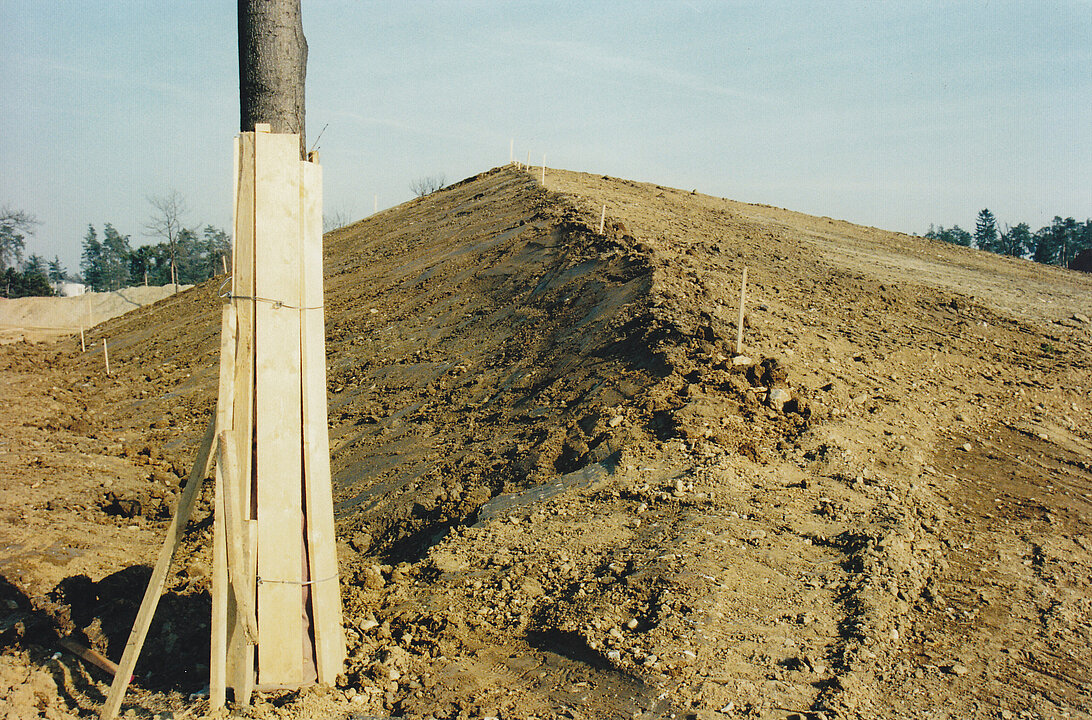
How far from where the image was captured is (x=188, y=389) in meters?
11.8

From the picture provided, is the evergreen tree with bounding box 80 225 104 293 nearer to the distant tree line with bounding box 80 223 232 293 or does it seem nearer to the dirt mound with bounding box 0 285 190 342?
the distant tree line with bounding box 80 223 232 293

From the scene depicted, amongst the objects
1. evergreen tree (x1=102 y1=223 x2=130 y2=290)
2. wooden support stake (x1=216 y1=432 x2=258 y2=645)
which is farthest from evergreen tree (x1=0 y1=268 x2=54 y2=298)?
wooden support stake (x1=216 y1=432 x2=258 y2=645)

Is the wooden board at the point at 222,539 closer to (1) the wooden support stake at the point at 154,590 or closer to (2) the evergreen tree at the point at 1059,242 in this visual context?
(1) the wooden support stake at the point at 154,590

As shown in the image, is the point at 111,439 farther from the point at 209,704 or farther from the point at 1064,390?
the point at 1064,390

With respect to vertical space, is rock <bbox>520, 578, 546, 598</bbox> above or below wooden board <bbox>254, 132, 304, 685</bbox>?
below

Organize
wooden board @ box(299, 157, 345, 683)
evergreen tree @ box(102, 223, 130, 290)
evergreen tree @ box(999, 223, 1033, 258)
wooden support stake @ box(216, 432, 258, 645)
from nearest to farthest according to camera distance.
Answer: wooden support stake @ box(216, 432, 258, 645), wooden board @ box(299, 157, 345, 683), evergreen tree @ box(999, 223, 1033, 258), evergreen tree @ box(102, 223, 130, 290)

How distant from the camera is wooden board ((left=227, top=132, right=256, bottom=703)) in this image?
3201 mm

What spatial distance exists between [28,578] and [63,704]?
1767 millimetres

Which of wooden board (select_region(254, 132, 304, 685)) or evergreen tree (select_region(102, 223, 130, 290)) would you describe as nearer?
wooden board (select_region(254, 132, 304, 685))

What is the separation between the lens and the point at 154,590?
123 inches

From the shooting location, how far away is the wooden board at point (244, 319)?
3201 mm

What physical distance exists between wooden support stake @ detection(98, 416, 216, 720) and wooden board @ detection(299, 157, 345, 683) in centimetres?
42

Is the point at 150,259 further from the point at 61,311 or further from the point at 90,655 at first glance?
the point at 90,655

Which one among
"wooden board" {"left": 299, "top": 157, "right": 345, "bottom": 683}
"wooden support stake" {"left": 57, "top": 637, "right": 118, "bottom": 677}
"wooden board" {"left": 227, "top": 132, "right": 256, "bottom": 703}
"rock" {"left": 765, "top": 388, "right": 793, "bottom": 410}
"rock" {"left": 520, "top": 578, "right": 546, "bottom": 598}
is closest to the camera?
"wooden board" {"left": 227, "top": 132, "right": 256, "bottom": 703}
